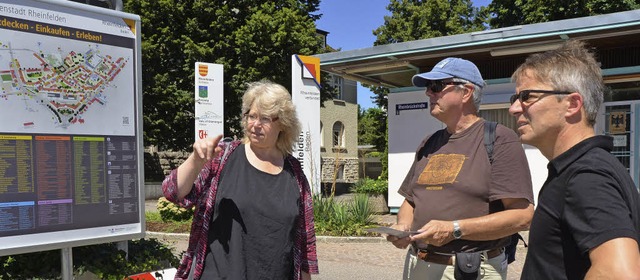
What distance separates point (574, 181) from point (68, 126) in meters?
2.87

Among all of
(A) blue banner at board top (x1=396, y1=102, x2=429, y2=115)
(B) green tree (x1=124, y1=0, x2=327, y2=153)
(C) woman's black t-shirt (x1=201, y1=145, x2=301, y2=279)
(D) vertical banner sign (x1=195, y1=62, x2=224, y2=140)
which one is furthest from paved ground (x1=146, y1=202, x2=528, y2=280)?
(B) green tree (x1=124, y1=0, x2=327, y2=153)

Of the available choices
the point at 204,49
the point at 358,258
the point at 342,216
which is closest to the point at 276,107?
the point at 358,258

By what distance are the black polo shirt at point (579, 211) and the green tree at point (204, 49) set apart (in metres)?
20.0

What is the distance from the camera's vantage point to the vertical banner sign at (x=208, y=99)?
11.6m

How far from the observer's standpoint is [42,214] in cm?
314

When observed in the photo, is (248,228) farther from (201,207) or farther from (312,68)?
(312,68)

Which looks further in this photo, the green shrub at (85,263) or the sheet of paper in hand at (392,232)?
the green shrub at (85,263)

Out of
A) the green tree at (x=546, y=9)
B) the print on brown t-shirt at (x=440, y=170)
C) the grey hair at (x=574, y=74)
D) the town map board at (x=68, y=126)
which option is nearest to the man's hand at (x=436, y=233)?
the print on brown t-shirt at (x=440, y=170)

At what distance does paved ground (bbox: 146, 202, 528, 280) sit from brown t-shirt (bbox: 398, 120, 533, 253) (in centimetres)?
474

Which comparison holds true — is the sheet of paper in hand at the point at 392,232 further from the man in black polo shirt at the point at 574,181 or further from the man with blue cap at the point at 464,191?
the man in black polo shirt at the point at 574,181

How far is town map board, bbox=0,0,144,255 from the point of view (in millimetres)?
3037

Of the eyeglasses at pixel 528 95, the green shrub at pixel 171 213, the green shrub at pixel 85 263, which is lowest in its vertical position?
the green shrub at pixel 171 213

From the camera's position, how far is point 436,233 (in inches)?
97.9

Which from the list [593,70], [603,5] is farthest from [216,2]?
[593,70]
